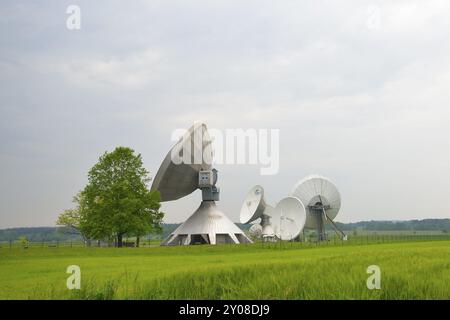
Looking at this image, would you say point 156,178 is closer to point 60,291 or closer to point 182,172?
point 182,172

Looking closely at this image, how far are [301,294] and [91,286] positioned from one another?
341 cm

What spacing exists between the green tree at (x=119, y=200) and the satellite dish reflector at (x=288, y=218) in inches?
607

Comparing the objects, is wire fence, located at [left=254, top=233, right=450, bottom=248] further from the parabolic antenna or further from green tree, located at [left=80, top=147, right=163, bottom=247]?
green tree, located at [left=80, top=147, right=163, bottom=247]

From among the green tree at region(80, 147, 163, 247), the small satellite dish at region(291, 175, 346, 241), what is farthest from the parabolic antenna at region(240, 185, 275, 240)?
the green tree at region(80, 147, 163, 247)

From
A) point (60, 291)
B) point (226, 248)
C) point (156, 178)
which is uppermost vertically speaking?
point (156, 178)

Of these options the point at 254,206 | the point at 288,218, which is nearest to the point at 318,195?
the point at 254,206

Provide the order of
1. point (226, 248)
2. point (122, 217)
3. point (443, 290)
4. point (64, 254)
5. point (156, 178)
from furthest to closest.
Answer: point (156, 178), point (122, 217), point (226, 248), point (64, 254), point (443, 290)

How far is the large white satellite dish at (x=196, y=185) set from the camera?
5494 centimetres

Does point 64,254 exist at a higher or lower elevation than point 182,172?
lower

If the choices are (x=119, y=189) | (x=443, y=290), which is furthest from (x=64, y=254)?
(x=443, y=290)

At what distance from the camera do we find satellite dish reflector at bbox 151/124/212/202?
5434 centimetres

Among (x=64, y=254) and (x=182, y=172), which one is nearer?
(x=64, y=254)

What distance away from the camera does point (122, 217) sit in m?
51.8
